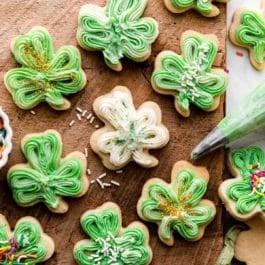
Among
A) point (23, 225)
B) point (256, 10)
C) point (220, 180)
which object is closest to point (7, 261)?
point (23, 225)

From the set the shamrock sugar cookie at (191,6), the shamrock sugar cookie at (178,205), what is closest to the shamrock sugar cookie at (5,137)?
the shamrock sugar cookie at (178,205)

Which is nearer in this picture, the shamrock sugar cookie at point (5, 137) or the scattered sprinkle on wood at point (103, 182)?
the shamrock sugar cookie at point (5, 137)

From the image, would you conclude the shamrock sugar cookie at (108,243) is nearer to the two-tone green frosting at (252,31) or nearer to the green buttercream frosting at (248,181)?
the green buttercream frosting at (248,181)

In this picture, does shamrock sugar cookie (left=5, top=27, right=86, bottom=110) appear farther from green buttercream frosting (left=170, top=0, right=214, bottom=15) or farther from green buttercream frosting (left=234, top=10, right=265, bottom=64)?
green buttercream frosting (left=234, top=10, right=265, bottom=64)

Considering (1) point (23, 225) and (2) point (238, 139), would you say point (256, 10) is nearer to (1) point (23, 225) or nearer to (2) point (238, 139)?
(2) point (238, 139)

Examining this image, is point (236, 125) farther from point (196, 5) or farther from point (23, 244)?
point (23, 244)

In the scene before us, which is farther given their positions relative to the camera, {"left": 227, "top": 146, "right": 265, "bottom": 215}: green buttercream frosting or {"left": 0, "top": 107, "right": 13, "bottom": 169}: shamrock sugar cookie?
{"left": 227, "top": 146, "right": 265, "bottom": 215}: green buttercream frosting

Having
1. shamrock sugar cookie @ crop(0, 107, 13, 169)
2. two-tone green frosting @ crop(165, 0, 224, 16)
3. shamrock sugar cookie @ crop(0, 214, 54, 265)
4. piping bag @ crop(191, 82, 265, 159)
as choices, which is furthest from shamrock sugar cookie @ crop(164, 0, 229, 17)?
shamrock sugar cookie @ crop(0, 214, 54, 265)
